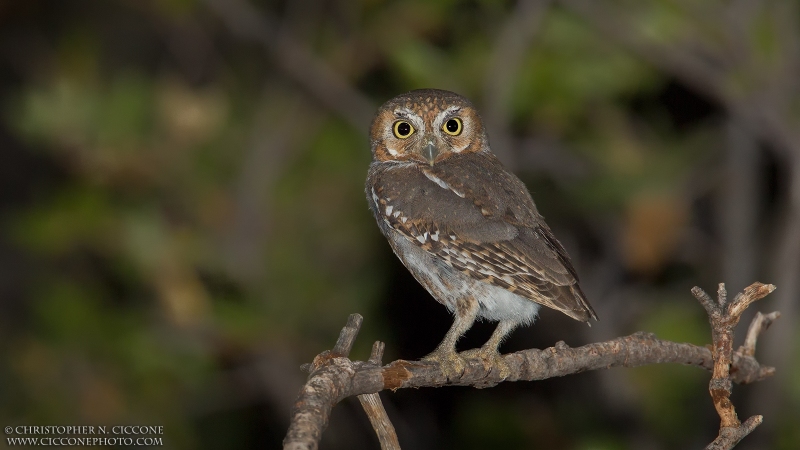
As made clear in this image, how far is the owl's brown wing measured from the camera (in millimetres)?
3963

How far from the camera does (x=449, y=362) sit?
3.67 m

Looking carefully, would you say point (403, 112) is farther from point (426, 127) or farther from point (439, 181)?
point (439, 181)

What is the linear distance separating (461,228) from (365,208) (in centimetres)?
396

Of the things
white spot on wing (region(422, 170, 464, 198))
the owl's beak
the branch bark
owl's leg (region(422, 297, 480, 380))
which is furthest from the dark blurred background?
the branch bark

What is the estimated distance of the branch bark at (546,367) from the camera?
266cm

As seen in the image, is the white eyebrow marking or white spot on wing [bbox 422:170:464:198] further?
the white eyebrow marking

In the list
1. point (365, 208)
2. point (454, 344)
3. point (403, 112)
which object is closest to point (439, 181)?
point (403, 112)

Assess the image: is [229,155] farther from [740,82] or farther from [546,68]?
[740,82]

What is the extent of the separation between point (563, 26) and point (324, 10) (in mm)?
2605

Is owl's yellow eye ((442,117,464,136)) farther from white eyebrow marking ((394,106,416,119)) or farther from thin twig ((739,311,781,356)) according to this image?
thin twig ((739,311,781,356))

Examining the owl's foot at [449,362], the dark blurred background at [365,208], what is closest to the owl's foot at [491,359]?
the owl's foot at [449,362]

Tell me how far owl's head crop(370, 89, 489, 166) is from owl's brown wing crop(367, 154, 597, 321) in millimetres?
117

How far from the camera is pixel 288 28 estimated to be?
782 centimetres

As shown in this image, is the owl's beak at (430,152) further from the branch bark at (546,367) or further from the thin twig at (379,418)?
the thin twig at (379,418)
